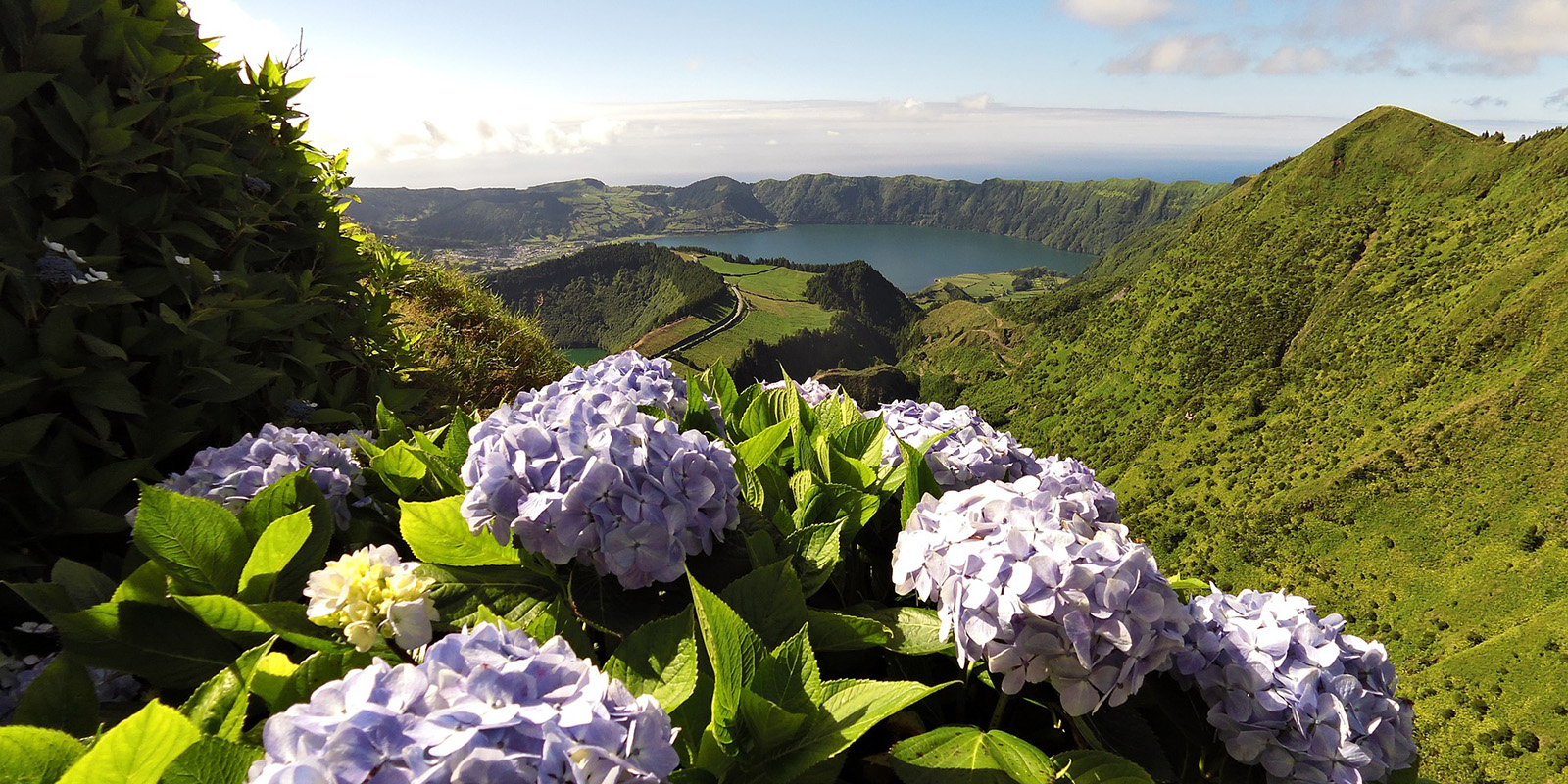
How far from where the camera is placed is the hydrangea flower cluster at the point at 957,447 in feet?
9.93

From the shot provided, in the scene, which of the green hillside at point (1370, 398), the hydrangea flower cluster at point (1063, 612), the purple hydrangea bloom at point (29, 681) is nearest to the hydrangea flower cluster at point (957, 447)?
the hydrangea flower cluster at point (1063, 612)

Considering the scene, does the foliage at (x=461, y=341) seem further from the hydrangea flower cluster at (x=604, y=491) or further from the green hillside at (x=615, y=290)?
A: the green hillside at (x=615, y=290)

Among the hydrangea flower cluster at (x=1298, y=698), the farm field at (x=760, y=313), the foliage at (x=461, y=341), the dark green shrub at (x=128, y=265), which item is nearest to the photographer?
the hydrangea flower cluster at (x=1298, y=698)

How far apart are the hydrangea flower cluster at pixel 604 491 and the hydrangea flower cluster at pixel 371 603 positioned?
Result: 24cm

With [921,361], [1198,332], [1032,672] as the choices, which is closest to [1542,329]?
[1198,332]

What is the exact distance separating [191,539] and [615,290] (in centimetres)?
17693

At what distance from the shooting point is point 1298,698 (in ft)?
6.14

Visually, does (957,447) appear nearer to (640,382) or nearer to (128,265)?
(640,382)

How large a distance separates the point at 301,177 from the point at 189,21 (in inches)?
37.2

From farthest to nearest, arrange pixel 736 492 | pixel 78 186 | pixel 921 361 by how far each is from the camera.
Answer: pixel 921 361 → pixel 78 186 → pixel 736 492

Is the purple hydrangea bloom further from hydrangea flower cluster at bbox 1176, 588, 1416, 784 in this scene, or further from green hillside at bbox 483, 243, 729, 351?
green hillside at bbox 483, 243, 729, 351

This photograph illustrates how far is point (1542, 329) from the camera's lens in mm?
85312

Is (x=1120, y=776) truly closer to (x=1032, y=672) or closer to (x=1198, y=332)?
(x=1032, y=672)

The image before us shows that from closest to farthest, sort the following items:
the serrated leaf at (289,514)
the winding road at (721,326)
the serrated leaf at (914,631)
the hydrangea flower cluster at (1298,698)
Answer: the hydrangea flower cluster at (1298,698) → the serrated leaf at (914,631) → the serrated leaf at (289,514) → the winding road at (721,326)
